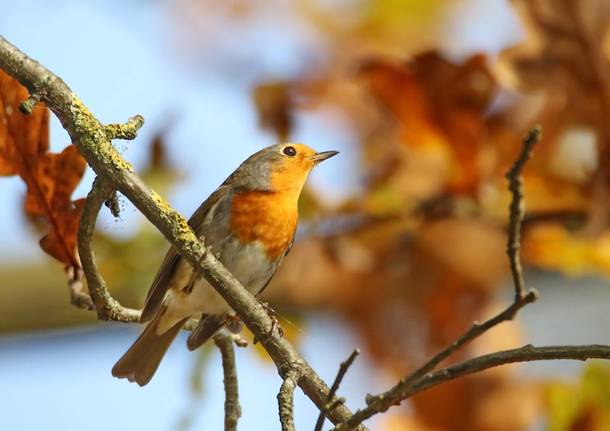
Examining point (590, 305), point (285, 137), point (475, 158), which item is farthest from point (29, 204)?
point (590, 305)

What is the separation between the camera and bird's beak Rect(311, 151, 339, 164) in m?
4.12

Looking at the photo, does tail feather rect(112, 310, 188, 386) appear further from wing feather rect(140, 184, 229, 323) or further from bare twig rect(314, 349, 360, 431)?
bare twig rect(314, 349, 360, 431)

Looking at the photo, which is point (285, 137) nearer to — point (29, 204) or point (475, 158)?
point (475, 158)

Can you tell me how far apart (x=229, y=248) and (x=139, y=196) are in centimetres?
164

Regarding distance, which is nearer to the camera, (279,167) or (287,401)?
(287,401)

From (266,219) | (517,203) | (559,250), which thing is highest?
(559,250)

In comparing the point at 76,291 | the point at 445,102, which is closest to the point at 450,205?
the point at 445,102

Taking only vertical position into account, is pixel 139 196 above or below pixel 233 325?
below

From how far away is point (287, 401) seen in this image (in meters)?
2.07

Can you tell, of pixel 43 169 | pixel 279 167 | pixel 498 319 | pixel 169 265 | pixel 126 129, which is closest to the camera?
pixel 498 319

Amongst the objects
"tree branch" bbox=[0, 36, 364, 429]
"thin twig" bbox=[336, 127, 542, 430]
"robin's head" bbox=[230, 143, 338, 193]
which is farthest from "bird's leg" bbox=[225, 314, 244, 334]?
"thin twig" bbox=[336, 127, 542, 430]

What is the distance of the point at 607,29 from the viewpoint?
3.39 meters

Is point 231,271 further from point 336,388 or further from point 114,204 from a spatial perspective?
point 336,388

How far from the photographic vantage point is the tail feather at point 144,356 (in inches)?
148
